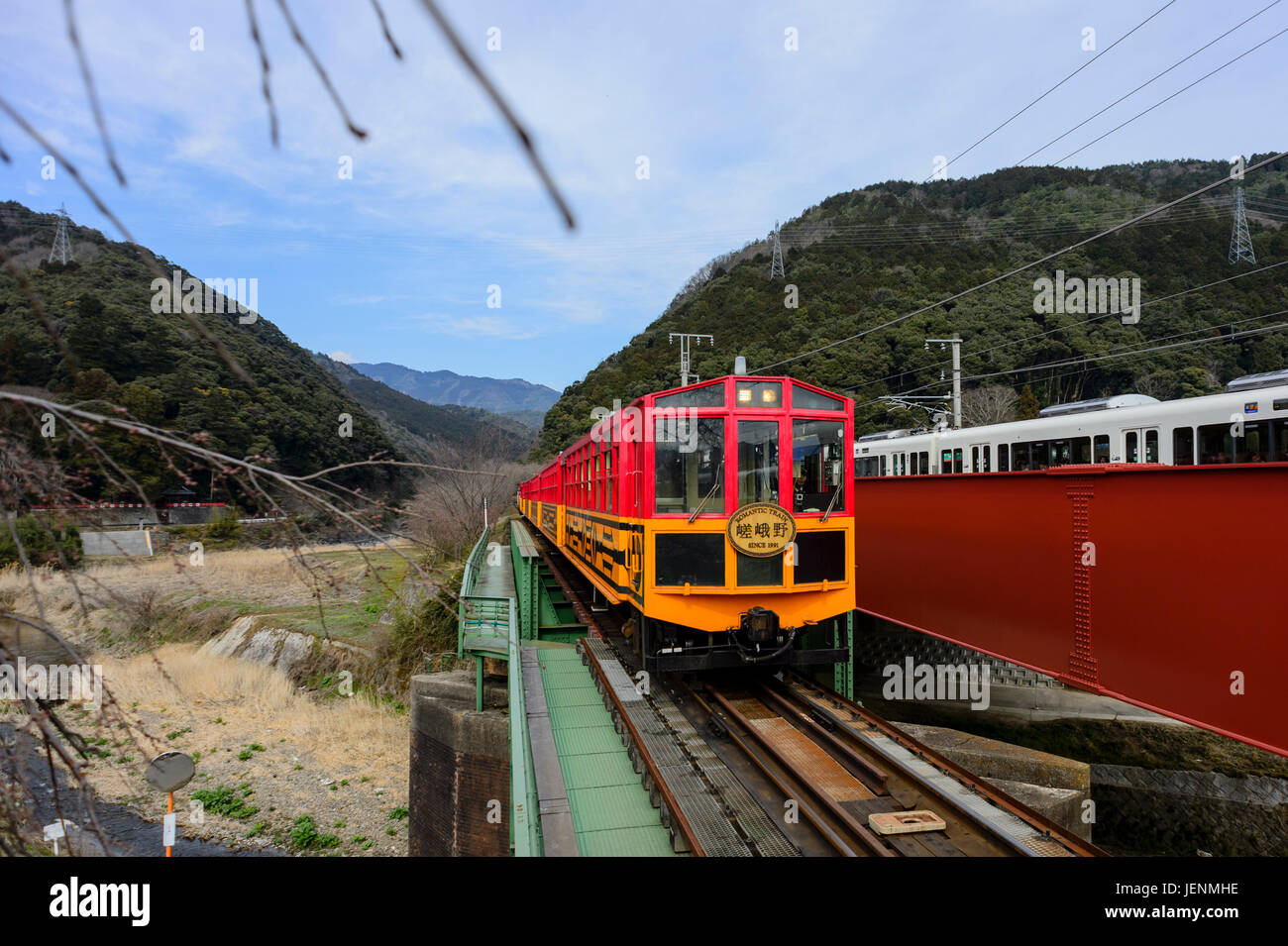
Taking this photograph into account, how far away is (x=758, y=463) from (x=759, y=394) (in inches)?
27.2

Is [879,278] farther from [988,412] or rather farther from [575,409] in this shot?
[575,409]

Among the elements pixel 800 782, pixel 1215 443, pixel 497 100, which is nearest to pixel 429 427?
pixel 1215 443

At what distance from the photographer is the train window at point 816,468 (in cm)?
694

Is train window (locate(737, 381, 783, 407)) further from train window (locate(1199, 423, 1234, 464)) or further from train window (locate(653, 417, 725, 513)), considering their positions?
train window (locate(1199, 423, 1234, 464))

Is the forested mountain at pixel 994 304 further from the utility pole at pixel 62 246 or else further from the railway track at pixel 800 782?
the utility pole at pixel 62 246

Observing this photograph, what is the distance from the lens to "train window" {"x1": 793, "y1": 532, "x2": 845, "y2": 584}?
680cm

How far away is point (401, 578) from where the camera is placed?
6.61 ft

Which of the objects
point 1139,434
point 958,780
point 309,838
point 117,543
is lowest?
point 309,838

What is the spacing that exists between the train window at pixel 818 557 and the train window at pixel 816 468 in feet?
0.94

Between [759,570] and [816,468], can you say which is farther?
[816,468]

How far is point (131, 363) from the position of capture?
10.3 ft

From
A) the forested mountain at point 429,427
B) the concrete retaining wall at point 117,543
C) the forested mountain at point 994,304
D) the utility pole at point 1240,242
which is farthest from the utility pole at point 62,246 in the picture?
the utility pole at point 1240,242

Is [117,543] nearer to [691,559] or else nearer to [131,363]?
[131,363]
